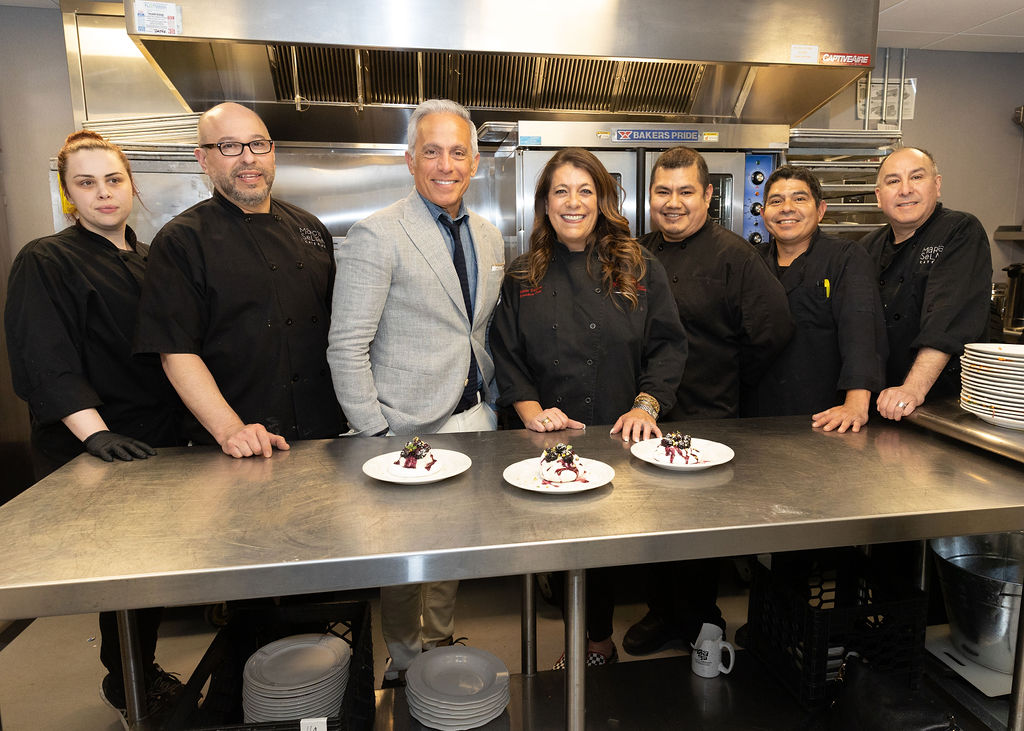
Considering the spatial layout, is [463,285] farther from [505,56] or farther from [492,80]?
[492,80]

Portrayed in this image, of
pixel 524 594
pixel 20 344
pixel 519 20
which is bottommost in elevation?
pixel 524 594

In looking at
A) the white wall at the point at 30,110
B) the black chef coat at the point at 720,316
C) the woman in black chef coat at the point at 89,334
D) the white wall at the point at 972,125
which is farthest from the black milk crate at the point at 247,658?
the white wall at the point at 972,125

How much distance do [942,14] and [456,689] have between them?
15.6 ft

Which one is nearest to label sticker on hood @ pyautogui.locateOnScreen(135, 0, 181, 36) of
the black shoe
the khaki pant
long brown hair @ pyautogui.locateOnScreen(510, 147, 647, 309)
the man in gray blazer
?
the man in gray blazer

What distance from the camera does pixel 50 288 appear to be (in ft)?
6.72

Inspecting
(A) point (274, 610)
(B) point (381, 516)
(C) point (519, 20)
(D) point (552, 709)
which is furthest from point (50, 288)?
(C) point (519, 20)

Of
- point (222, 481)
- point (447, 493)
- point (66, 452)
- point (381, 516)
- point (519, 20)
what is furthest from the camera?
point (519, 20)

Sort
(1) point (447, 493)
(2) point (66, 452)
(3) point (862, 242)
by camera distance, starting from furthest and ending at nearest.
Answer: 1. (3) point (862, 242)
2. (2) point (66, 452)
3. (1) point (447, 493)

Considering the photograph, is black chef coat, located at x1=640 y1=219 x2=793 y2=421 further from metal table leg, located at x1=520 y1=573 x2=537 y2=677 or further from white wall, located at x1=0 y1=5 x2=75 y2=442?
white wall, located at x1=0 y1=5 x2=75 y2=442

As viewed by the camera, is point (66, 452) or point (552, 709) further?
point (66, 452)

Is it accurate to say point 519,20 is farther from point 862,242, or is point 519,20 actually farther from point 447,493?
point 447,493

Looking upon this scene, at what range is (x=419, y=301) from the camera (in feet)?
6.52

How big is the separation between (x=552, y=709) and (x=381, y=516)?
0.95 metres

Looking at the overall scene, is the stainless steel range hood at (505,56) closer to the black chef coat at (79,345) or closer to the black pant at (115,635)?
the black chef coat at (79,345)
